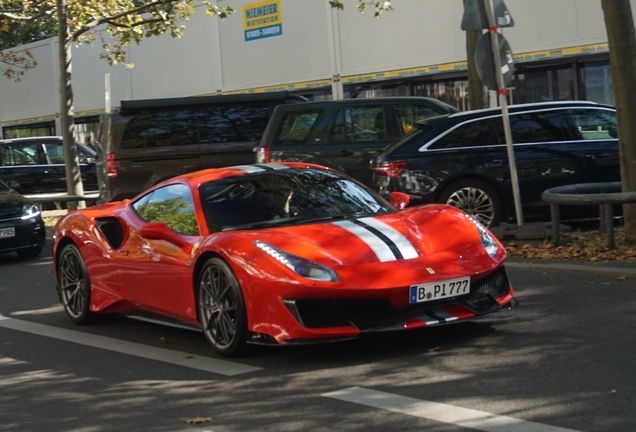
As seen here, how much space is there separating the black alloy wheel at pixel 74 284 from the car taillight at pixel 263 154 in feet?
21.0

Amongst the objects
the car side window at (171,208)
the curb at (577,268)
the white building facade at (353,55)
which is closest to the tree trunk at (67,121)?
the white building facade at (353,55)

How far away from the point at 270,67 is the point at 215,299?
2045cm

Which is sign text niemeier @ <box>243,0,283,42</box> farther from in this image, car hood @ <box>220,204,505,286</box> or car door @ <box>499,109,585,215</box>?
car hood @ <box>220,204,505,286</box>

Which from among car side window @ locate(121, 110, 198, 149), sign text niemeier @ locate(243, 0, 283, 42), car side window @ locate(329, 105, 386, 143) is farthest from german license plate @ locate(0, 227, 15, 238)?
sign text niemeier @ locate(243, 0, 283, 42)

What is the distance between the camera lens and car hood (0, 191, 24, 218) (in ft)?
47.8

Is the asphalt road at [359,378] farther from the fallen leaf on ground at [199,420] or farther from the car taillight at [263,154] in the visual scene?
the car taillight at [263,154]

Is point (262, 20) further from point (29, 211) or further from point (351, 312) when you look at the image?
point (351, 312)

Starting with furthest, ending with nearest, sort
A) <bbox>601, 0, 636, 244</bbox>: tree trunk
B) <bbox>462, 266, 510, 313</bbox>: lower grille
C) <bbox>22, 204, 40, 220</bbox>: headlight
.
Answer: <bbox>22, 204, 40, 220</bbox>: headlight < <bbox>601, 0, 636, 244</bbox>: tree trunk < <bbox>462, 266, 510, 313</bbox>: lower grille

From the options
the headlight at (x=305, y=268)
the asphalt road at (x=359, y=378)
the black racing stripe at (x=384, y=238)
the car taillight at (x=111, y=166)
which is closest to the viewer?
the asphalt road at (x=359, y=378)

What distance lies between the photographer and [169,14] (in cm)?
2508

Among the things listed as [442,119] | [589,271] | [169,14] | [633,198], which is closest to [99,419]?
[589,271]

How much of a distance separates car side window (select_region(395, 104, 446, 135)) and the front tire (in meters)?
8.96

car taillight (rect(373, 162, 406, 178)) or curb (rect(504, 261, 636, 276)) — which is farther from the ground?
car taillight (rect(373, 162, 406, 178))

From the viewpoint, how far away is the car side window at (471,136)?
12656 mm
